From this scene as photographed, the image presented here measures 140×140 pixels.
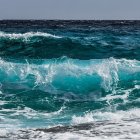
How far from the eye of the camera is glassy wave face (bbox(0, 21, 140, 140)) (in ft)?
22.6

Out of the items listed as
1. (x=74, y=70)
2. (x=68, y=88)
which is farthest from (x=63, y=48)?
(x=68, y=88)

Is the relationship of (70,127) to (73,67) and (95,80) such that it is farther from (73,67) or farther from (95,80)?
(73,67)

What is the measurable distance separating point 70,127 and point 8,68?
7.96 metres

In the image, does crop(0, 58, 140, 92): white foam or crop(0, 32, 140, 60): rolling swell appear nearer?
crop(0, 58, 140, 92): white foam

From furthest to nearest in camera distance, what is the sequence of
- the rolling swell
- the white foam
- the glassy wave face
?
the rolling swell < the white foam < the glassy wave face

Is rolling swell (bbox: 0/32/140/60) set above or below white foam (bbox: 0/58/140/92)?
above

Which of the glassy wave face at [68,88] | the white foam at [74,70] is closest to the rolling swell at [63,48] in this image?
the glassy wave face at [68,88]

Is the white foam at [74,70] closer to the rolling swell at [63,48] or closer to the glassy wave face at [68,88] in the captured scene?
the glassy wave face at [68,88]

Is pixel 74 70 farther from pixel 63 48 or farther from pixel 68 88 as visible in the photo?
pixel 63 48

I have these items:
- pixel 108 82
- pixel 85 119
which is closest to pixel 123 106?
pixel 85 119

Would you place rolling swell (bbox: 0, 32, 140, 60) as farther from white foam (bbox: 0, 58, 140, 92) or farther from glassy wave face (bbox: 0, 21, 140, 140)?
white foam (bbox: 0, 58, 140, 92)

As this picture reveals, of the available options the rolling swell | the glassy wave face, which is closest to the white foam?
the glassy wave face

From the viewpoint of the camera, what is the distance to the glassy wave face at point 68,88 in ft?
22.6

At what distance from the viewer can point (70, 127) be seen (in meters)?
6.91
